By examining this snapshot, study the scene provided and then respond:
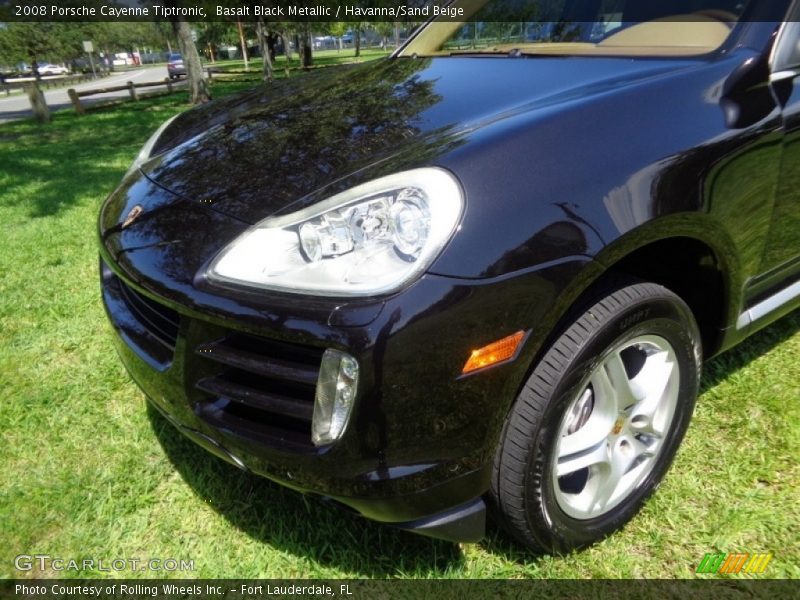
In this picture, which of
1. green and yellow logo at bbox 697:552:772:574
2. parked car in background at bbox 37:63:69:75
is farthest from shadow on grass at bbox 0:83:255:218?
parked car in background at bbox 37:63:69:75

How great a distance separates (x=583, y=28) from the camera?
2361 millimetres

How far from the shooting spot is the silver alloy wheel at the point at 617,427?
5.19ft

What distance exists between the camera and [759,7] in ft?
5.73

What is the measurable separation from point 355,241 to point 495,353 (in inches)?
15.2

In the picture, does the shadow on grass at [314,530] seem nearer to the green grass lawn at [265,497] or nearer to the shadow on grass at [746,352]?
the green grass lawn at [265,497]

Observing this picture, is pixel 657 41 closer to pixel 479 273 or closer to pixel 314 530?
pixel 479 273

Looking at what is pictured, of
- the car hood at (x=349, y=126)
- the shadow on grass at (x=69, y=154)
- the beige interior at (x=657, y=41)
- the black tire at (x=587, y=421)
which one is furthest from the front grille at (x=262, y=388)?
the shadow on grass at (x=69, y=154)

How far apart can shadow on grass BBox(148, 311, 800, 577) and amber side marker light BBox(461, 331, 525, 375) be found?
1.94 ft

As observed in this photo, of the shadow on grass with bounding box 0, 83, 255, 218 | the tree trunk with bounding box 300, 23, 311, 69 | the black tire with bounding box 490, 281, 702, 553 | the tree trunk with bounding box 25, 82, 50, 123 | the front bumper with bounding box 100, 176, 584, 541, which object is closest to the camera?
the front bumper with bounding box 100, 176, 584, 541

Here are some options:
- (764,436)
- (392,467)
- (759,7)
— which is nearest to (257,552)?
(392,467)

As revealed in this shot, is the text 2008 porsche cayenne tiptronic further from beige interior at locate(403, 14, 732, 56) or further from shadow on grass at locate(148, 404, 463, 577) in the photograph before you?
shadow on grass at locate(148, 404, 463, 577)

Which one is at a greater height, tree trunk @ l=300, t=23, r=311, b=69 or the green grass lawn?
tree trunk @ l=300, t=23, r=311, b=69

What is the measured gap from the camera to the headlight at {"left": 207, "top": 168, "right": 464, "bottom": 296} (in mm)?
1221

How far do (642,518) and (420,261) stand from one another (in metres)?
1.20
